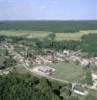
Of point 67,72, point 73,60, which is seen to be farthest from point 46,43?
point 67,72

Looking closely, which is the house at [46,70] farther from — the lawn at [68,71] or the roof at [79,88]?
the roof at [79,88]

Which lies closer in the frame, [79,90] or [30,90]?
[30,90]

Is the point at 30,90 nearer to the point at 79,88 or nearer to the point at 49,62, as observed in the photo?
the point at 79,88

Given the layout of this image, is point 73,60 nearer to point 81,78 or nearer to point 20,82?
point 81,78

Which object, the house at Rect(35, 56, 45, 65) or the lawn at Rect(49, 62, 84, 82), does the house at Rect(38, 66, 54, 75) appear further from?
the house at Rect(35, 56, 45, 65)

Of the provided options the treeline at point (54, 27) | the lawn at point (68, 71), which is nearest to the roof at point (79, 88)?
the lawn at point (68, 71)

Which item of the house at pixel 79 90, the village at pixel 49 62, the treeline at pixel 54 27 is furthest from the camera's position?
the treeline at pixel 54 27

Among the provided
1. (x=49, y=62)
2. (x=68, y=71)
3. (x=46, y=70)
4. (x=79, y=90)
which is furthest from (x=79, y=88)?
(x=49, y=62)
